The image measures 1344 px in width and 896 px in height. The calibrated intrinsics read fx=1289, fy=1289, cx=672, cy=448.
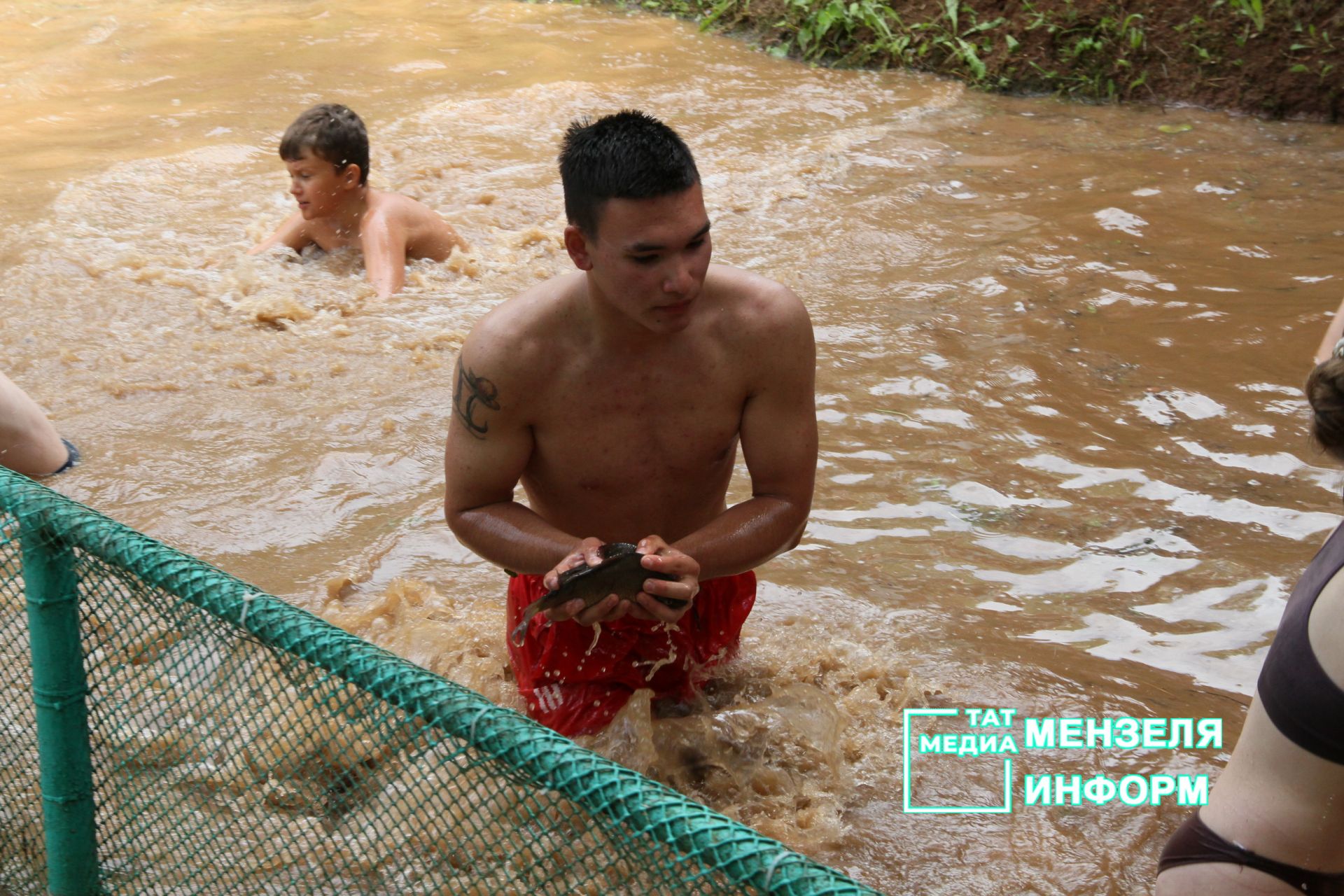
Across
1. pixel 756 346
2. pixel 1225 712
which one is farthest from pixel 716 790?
pixel 1225 712

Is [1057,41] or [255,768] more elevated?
[1057,41]

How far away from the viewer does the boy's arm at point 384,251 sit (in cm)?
650

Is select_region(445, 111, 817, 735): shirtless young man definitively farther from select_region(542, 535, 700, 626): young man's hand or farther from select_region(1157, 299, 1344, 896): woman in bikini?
select_region(1157, 299, 1344, 896): woman in bikini

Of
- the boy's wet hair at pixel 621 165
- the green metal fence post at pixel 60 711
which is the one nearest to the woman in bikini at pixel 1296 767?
the boy's wet hair at pixel 621 165

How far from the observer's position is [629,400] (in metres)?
2.99

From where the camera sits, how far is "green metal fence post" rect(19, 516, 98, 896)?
2295 millimetres

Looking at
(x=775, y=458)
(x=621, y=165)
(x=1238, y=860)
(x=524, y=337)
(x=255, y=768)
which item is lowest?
(x=255, y=768)

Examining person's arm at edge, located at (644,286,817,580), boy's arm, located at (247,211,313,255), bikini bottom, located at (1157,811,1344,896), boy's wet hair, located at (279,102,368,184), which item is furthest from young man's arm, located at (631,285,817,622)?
boy's arm, located at (247,211,313,255)

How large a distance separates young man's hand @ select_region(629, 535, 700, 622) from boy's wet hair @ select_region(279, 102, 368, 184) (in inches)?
178

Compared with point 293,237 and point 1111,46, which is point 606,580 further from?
point 1111,46

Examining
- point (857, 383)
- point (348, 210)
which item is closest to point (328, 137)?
point (348, 210)

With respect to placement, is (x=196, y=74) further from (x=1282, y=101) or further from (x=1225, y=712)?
(x=1225, y=712)

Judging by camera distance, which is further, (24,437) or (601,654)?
(24,437)

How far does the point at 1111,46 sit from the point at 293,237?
20.0 feet
